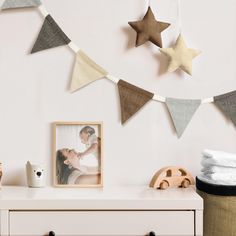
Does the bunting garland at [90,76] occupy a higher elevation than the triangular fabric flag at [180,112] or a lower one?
higher

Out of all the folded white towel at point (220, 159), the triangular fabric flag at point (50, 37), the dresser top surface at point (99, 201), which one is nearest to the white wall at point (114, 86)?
the triangular fabric flag at point (50, 37)

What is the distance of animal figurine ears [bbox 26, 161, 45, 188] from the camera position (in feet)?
6.43

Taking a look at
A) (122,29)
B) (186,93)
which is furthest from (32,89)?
(186,93)

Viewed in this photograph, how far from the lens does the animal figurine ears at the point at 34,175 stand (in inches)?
77.1

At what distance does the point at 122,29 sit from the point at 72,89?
0.32 m

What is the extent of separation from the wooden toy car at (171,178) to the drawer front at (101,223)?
22 centimetres

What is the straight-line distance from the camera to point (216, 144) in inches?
81.3

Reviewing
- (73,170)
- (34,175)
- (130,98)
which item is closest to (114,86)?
(130,98)

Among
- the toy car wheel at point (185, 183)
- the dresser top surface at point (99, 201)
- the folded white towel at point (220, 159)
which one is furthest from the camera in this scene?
the toy car wheel at point (185, 183)

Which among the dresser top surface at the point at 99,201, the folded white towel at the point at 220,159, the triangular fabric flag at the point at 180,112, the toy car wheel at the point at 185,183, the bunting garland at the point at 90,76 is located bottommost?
the dresser top surface at the point at 99,201

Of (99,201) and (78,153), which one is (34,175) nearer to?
(78,153)

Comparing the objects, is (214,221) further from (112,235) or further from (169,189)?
(112,235)

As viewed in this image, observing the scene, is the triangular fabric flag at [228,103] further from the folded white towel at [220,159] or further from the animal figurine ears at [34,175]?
the animal figurine ears at [34,175]

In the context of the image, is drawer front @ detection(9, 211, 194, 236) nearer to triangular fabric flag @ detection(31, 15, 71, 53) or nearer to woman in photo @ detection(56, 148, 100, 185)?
woman in photo @ detection(56, 148, 100, 185)
